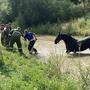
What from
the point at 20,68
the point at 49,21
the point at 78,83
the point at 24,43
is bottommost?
the point at 49,21

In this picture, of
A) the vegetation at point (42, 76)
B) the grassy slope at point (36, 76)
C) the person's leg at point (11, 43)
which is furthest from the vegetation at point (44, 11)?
the vegetation at point (42, 76)

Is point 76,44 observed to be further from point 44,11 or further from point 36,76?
point 44,11

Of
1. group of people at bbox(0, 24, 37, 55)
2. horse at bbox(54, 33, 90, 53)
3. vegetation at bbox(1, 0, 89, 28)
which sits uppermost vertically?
group of people at bbox(0, 24, 37, 55)

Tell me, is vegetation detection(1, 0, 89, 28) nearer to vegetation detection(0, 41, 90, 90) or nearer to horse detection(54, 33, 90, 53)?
horse detection(54, 33, 90, 53)

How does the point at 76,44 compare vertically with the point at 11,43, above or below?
below

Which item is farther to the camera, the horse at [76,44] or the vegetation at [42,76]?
the horse at [76,44]

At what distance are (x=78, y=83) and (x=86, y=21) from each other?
30.3 metres

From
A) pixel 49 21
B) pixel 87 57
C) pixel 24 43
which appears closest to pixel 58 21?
pixel 49 21

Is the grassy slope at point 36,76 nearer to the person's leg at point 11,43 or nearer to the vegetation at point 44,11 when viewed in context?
the person's leg at point 11,43

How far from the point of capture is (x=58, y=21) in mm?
46438

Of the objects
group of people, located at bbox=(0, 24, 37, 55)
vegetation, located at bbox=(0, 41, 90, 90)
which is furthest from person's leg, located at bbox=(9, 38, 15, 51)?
vegetation, located at bbox=(0, 41, 90, 90)

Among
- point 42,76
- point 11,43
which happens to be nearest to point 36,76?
point 42,76

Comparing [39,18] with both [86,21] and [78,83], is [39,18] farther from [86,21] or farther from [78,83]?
[78,83]

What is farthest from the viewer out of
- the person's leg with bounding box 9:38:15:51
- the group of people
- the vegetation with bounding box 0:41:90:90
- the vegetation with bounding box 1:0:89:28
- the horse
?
the vegetation with bounding box 1:0:89:28
